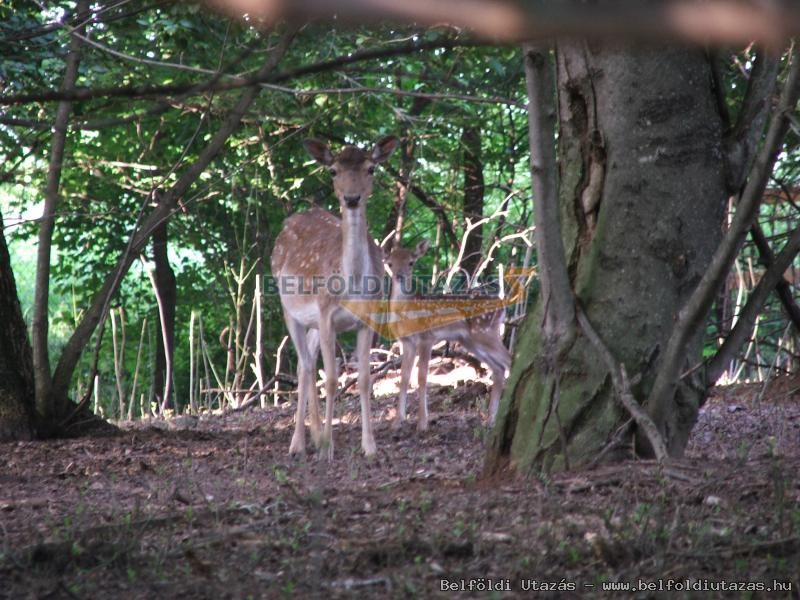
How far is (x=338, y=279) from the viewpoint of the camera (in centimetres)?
868

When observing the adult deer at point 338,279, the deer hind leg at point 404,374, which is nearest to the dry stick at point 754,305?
the adult deer at point 338,279

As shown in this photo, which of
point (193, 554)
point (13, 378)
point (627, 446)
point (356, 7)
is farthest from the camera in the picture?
point (13, 378)

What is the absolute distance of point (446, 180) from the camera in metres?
15.5

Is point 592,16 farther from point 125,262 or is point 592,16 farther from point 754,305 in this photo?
point 125,262

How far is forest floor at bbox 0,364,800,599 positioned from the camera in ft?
10.8

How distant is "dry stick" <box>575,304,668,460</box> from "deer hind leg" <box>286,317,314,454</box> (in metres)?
3.54

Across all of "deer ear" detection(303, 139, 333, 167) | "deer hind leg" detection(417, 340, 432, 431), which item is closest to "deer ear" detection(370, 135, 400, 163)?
"deer ear" detection(303, 139, 333, 167)

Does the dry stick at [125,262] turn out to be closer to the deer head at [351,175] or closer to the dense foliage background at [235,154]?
the dense foliage background at [235,154]

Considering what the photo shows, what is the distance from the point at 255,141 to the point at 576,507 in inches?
370

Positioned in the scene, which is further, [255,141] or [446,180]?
[446,180]

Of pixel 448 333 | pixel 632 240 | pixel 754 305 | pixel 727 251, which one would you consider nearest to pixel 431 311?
pixel 448 333

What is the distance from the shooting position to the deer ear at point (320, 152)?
340 inches

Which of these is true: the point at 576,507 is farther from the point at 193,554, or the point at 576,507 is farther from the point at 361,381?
the point at 361,381

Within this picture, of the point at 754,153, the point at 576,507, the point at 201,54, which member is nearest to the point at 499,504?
the point at 576,507
